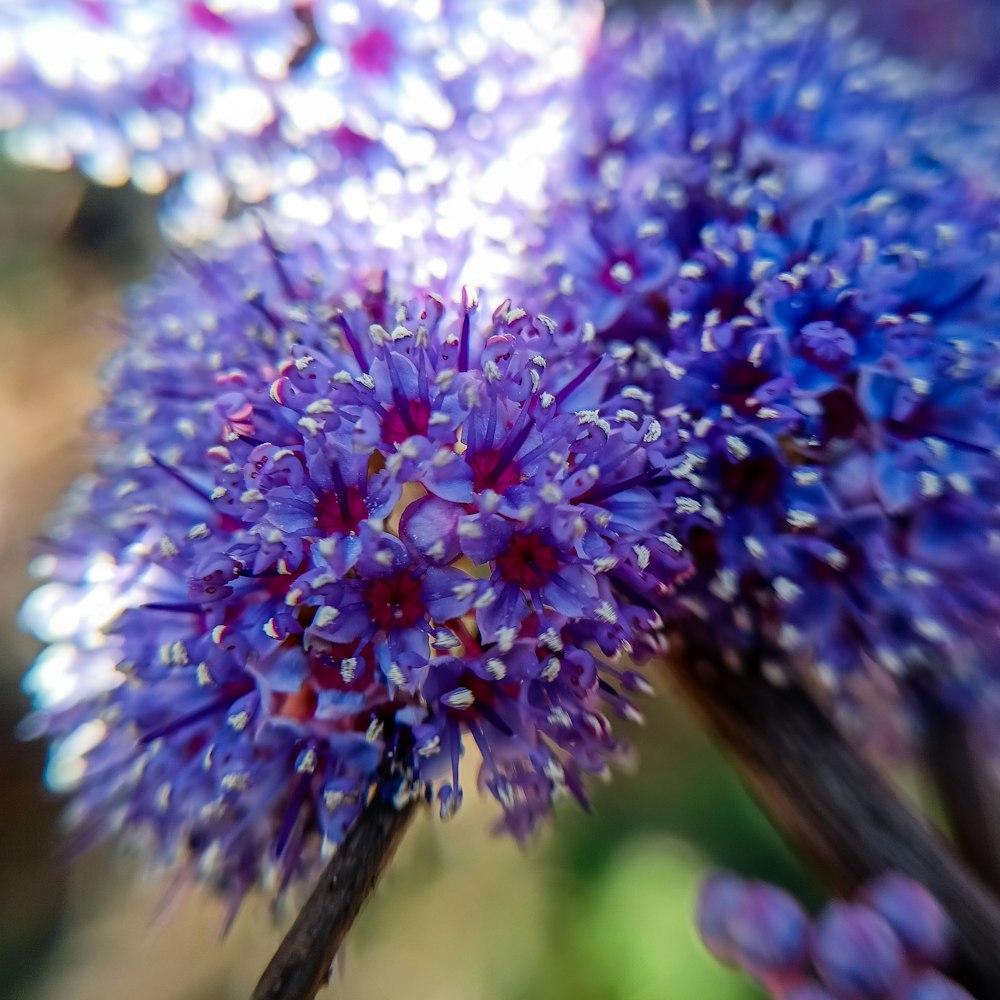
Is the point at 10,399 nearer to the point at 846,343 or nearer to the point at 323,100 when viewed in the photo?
the point at 323,100

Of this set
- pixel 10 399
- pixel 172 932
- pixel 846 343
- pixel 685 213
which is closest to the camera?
pixel 846 343

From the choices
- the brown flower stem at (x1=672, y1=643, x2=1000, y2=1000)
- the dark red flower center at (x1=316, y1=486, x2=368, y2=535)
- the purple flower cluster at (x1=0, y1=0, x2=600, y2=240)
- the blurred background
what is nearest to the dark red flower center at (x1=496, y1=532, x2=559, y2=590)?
the dark red flower center at (x1=316, y1=486, x2=368, y2=535)

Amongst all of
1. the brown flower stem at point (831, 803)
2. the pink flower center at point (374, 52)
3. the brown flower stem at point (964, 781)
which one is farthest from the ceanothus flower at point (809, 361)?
the pink flower center at point (374, 52)

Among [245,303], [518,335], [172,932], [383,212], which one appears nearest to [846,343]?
[518,335]

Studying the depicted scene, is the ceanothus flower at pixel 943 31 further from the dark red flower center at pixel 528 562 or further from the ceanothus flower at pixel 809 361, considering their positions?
the dark red flower center at pixel 528 562

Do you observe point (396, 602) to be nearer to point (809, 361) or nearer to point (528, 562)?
point (528, 562)

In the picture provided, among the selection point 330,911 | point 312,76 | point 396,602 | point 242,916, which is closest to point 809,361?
point 396,602

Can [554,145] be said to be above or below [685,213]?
above
